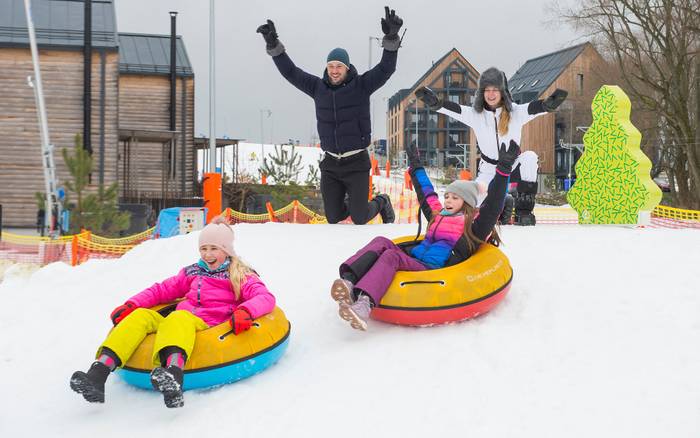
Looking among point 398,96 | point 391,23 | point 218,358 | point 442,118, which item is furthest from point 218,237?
point 398,96

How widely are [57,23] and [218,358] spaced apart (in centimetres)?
2344

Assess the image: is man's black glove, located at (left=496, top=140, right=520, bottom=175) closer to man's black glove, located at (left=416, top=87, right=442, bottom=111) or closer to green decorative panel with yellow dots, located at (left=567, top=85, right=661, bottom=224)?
man's black glove, located at (left=416, top=87, right=442, bottom=111)

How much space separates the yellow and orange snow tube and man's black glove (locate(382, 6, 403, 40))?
305cm

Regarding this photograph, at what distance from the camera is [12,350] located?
565cm

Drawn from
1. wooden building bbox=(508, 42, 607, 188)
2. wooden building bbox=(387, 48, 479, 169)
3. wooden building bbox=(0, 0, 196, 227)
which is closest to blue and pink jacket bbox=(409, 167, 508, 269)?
wooden building bbox=(0, 0, 196, 227)

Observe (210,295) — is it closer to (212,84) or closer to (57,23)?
(212,84)

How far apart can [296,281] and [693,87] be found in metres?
18.7

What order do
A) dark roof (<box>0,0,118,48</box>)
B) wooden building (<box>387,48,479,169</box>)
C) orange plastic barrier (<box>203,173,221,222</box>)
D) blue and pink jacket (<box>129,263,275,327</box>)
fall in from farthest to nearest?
1. wooden building (<box>387,48,479,169</box>)
2. dark roof (<box>0,0,118,48</box>)
3. orange plastic barrier (<box>203,173,221,222</box>)
4. blue and pink jacket (<box>129,263,275,327</box>)

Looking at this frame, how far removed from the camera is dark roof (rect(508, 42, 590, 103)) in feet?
138

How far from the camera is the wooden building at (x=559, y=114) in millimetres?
40438

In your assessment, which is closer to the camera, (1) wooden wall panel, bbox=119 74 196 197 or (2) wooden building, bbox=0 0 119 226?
(2) wooden building, bbox=0 0 119 226

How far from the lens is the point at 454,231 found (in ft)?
18.6

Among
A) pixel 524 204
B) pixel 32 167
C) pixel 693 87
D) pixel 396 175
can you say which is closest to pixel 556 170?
pixel 396 175


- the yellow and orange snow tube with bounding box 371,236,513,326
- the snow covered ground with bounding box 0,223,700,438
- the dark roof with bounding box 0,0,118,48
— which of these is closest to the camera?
the snow covered ground with bounding box 0,223,700,438
